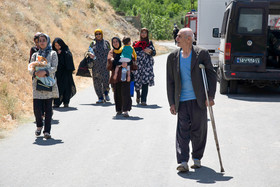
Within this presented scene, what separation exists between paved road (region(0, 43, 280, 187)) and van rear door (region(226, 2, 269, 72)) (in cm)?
187

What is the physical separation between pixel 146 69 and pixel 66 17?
72.0 feet

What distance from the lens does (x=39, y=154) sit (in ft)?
23.5

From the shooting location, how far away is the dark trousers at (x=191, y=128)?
6.27 metres

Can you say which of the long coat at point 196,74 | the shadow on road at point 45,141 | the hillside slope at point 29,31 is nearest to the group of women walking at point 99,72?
the shadow on road at point 45,141

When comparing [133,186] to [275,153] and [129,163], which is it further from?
[275,153]

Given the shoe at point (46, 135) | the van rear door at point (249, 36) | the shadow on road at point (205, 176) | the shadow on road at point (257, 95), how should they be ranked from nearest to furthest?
the shadow on road at point (205, 176)
the shoe at point (46, 135)
the shadow on road at point (257, 95)
the van rear door at point (249, 36)

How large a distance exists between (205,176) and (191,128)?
0.68 meters

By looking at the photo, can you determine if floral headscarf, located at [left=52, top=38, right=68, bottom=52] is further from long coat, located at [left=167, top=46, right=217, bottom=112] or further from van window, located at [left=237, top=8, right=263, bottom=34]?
long coat, located at [left=167, top=46, right=217, bottom=112]

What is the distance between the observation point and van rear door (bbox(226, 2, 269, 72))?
1305 cm

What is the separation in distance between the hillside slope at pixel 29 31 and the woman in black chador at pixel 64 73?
857mm

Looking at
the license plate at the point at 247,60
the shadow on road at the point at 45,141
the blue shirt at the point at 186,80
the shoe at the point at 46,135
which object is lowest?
the shadow on road at the point at 45,141

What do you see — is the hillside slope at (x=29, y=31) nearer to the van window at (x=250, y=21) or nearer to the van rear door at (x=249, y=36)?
the van rear door at (x=249, y=36)

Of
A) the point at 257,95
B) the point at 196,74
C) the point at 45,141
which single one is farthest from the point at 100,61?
the point at 196,74

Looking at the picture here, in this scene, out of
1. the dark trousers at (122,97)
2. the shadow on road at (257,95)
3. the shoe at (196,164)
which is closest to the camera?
the shoe at (196,164)
